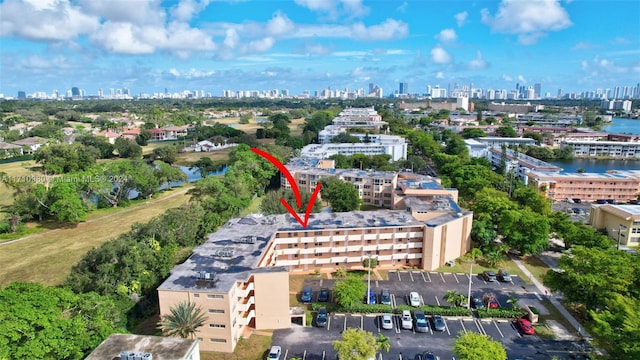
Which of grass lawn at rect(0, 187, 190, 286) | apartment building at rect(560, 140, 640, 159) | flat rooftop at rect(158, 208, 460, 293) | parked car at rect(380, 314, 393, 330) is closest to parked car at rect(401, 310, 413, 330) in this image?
parked car at rect(380, 314, 393, 330)

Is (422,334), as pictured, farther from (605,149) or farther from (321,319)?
(605,149)

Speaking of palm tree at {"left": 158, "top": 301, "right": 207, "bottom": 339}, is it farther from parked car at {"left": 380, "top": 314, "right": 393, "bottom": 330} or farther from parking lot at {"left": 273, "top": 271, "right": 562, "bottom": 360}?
parked car at {"left": 380, "top": 314, "right": 393, "bottom": 330}

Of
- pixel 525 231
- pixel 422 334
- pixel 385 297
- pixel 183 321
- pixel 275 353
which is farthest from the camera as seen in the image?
pixel 525 231

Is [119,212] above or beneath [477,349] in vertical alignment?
beneath

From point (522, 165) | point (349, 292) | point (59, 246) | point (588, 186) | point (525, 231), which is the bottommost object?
point (59, 246)

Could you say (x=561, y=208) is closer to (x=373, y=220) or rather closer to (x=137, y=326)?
(x=373, y=220)

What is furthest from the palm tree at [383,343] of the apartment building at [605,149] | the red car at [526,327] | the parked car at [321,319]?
the apartment building at [605,149]

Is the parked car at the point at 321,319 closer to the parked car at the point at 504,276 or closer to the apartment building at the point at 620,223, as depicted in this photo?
the parked car at the point at 504,276

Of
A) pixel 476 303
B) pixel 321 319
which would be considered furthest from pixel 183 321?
pixel 476 303
